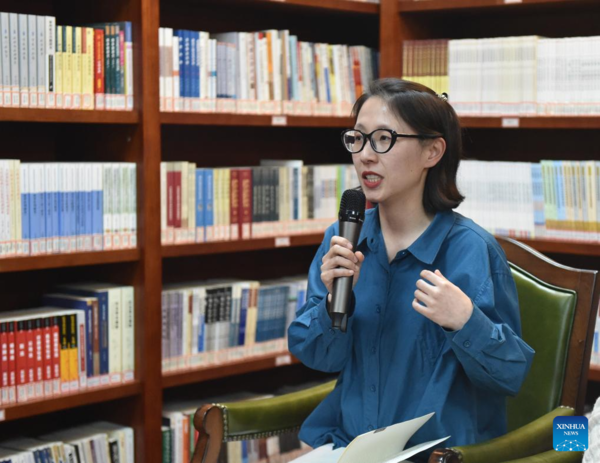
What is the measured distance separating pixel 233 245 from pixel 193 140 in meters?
0.51

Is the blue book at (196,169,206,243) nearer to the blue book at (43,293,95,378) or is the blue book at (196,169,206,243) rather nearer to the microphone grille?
the blue book at (43,293,95,378)

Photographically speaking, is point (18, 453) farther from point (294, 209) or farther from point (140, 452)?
point (294, 209)

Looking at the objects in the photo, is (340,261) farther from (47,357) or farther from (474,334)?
(47,357)

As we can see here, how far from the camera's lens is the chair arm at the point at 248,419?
1964 mm

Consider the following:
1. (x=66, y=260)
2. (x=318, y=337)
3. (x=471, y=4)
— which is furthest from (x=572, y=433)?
(x=471, y=4)

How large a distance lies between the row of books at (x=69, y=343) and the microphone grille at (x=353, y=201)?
1238mm

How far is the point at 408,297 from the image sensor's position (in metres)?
1.85

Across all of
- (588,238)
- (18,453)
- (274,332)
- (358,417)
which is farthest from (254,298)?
(358,417)

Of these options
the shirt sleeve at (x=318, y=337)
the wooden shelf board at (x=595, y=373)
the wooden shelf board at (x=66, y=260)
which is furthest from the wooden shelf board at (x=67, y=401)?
the wooden shelf board at (x=595, y=373)

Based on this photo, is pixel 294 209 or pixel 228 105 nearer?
pixel 228 105

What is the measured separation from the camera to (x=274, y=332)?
3266 millimetres

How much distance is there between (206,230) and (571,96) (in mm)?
1341

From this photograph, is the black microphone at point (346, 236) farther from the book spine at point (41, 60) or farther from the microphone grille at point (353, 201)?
the book spine at point (41, 60)

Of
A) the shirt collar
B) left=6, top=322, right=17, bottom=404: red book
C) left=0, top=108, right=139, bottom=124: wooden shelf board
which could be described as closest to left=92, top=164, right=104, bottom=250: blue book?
left=0, top=108, right=139, bottom=124: wooden shelf board
